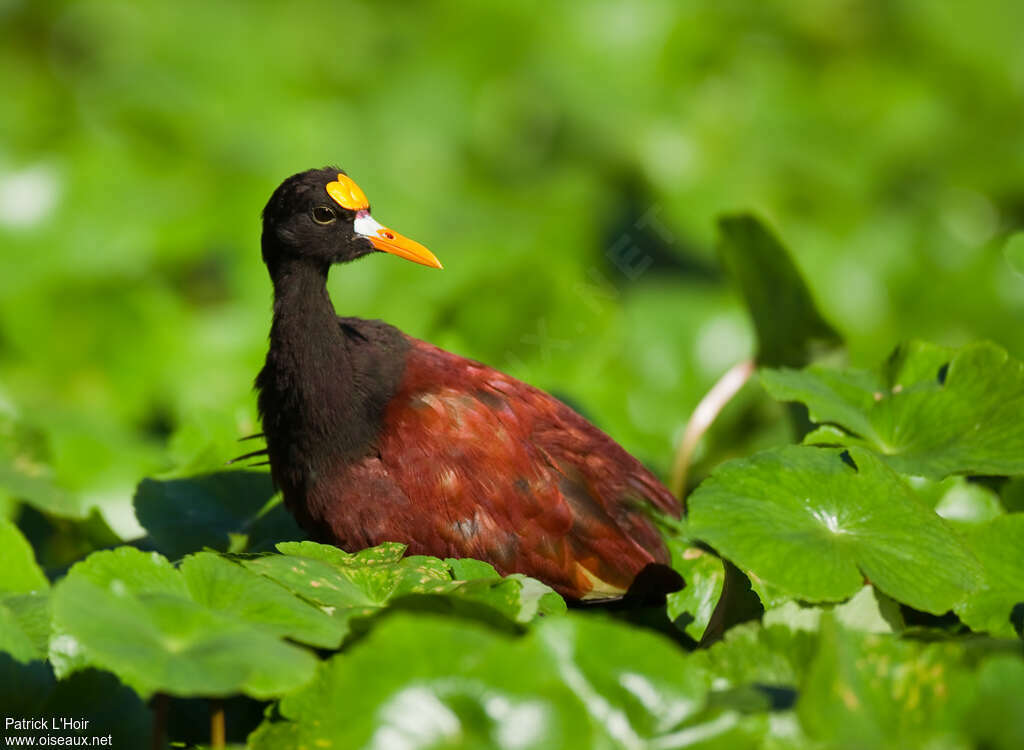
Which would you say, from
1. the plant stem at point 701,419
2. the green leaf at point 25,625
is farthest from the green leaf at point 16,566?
the plant stem at point 701,419

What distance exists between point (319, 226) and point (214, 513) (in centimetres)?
58

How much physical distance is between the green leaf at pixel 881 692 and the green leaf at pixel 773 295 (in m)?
1.15

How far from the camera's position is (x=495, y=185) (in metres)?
6.12

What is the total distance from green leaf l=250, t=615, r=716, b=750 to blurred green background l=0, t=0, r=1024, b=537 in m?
1.20

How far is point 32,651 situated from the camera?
1.48 meters

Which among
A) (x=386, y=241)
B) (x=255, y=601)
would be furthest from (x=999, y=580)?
(x=386, y=241)

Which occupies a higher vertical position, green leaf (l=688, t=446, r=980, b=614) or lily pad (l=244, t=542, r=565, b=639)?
green leaf (l=688, t=446, r=980, b=614)

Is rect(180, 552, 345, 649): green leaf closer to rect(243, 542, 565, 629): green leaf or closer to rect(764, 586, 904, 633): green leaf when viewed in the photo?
rect(243, 542, 565, 629): green leaf

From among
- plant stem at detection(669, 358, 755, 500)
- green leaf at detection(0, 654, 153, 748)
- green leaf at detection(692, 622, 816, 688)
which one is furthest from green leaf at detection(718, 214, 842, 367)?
green leaf at detection(0, 654, 153, 748)

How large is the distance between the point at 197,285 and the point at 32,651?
369cm

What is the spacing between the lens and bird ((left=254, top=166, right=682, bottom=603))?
2.09 m

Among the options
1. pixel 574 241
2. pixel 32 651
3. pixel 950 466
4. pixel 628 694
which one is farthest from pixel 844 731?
pixel 574 241

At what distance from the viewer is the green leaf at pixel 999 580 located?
1.54 metres

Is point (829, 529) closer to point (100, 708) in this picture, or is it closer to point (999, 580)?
point (999, 580)
